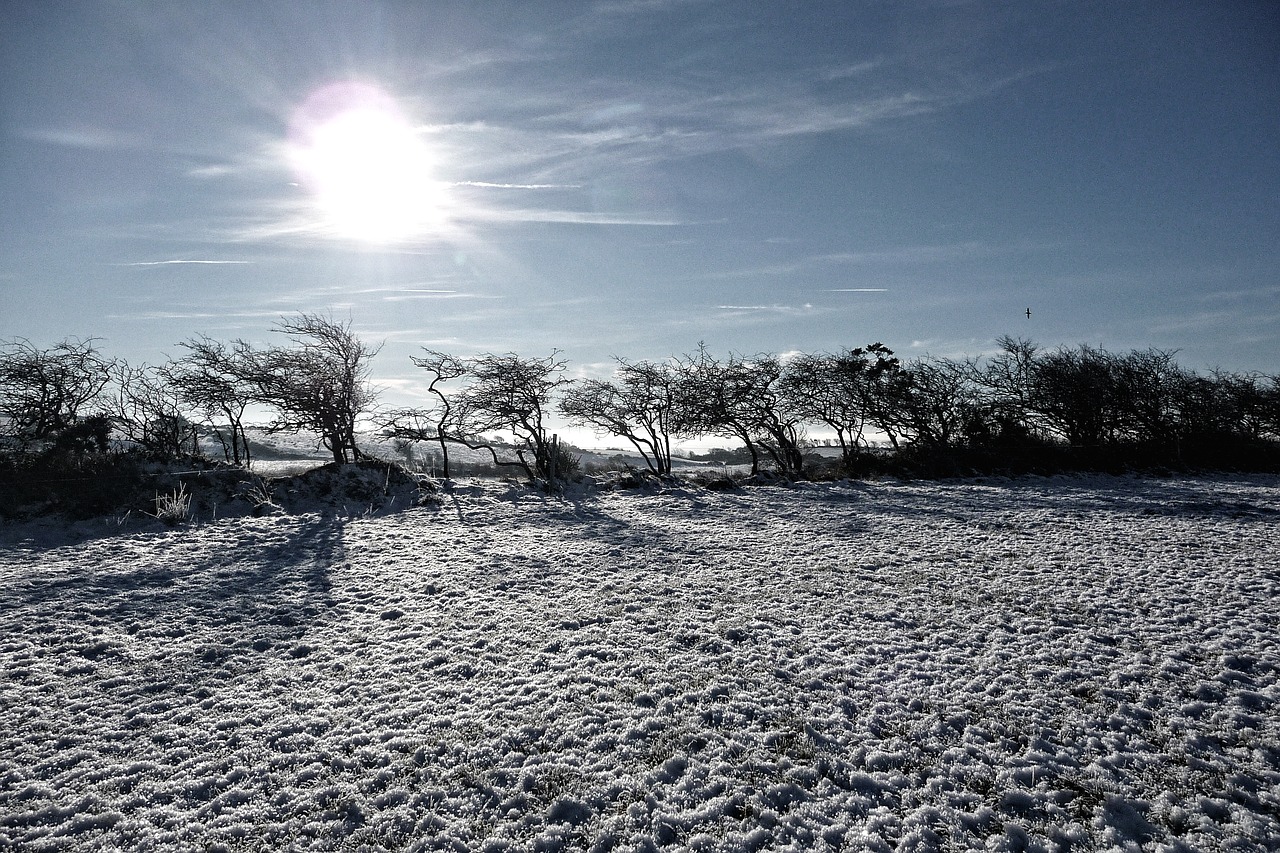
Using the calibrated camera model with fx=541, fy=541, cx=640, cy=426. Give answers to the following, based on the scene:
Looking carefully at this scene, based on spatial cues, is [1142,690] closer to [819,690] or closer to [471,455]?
[819,690]

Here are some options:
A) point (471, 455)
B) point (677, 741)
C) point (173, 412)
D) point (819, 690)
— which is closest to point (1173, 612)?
point (819, 690)

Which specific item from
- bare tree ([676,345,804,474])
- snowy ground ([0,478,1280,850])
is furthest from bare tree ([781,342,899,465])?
snowy ground ([0,478,1280,850])

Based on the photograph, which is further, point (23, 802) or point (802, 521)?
point (802, 521)

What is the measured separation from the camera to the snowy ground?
7.92ft

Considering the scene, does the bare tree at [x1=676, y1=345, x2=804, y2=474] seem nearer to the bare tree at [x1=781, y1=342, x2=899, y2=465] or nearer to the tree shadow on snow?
the bare tree at [x1=781, y1=342, x2=899, y2=465]

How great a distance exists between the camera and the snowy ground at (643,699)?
241 centimetres

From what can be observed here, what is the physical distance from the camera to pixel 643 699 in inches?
135

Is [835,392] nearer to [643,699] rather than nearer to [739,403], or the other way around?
[739,403]

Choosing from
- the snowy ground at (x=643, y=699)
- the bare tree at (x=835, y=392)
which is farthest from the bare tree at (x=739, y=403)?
the snowy ground at (x=643, y=699)

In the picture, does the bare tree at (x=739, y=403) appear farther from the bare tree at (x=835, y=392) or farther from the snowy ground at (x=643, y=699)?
the snowy ground at (x=643, y=699)

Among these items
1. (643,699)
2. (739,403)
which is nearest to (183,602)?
(643,699)

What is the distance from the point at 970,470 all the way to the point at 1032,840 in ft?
51.9

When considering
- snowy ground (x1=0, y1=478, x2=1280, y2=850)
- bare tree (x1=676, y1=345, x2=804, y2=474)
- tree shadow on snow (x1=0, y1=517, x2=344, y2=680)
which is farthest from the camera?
bare tree (x1=676, y1=345, x2=804, y2=474)

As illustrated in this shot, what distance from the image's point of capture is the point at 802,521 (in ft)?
29.4
